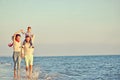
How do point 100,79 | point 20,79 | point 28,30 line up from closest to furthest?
point 28,30 < point 20,79 < point 100,79

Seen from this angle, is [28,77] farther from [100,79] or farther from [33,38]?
[100,79]

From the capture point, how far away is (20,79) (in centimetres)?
1608

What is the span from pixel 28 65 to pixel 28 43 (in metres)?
1.10

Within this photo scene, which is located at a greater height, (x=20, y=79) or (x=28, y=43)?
(x=28, y=43)

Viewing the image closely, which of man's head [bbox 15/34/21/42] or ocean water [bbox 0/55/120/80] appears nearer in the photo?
man's head [bbox 15/34/21/42]

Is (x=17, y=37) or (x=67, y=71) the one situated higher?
(x=17, y=37)

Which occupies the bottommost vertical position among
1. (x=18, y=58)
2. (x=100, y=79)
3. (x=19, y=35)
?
(x=100, y=79)

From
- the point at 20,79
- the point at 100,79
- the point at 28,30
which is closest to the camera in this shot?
the point at 28,30

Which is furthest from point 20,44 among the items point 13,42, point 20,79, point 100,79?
point 100,79

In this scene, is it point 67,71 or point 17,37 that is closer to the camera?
point 17,37

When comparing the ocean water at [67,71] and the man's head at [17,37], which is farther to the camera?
the ocean water at [67,71]

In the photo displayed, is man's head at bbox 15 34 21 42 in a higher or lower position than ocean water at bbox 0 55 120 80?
higher

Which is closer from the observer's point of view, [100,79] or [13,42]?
[13,42]

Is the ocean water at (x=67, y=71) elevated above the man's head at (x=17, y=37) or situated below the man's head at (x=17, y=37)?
below
